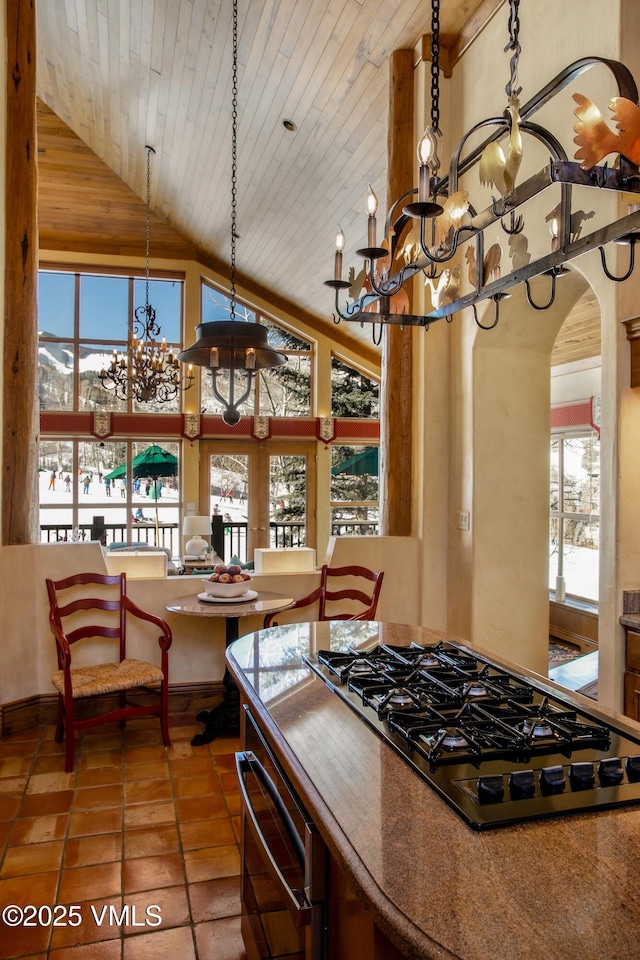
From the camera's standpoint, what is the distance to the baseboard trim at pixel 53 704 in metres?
3.73

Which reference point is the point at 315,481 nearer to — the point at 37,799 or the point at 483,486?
the point at 483,486

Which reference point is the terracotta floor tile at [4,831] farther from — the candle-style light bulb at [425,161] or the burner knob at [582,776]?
the candle-style light bulb at [425,161]

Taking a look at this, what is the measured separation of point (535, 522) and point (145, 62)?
15.6 feet

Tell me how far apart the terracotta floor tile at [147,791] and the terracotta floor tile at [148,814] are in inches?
2.2

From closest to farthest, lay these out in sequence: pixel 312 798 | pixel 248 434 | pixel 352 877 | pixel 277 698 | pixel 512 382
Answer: pixel 352 877, pixel 312 798, pixel 277 698, pixel 512 382, pixel 248 434

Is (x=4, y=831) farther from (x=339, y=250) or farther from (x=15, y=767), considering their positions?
(x=339, y=250)

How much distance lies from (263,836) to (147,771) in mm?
1946

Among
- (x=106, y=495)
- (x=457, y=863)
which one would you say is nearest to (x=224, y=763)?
(x=457, y=863)

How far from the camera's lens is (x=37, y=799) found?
2984mm

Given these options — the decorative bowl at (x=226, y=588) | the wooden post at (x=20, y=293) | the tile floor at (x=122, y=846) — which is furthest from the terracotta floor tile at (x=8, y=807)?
the wooden post at (x=20, y=293)

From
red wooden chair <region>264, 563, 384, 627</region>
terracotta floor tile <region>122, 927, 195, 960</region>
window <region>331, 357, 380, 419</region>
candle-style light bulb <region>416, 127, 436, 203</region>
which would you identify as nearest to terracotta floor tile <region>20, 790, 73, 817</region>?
terracotta floor tile <region>122, 927, 195, 960</region>

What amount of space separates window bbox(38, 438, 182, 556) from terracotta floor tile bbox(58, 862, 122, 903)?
21.4 feet

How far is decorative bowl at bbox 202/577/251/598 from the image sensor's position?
3.68 meters

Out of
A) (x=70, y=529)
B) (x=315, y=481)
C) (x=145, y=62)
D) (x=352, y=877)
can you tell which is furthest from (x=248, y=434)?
(x=352, y=877)
